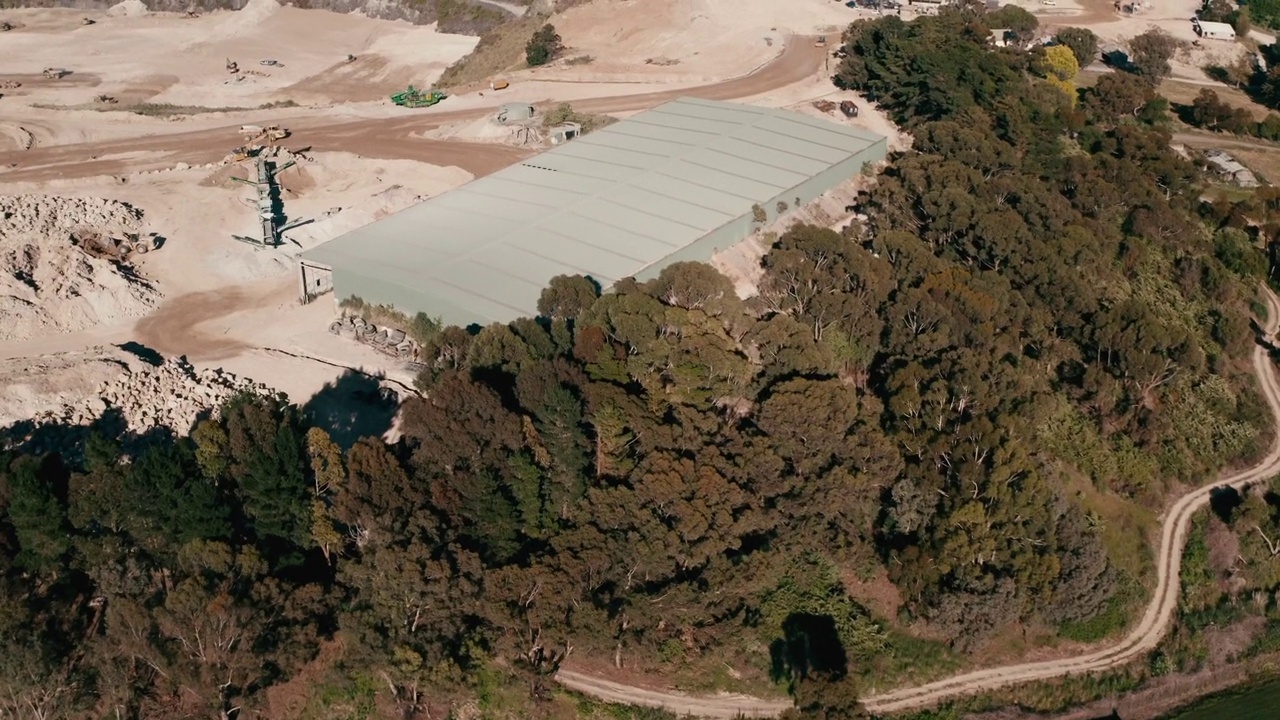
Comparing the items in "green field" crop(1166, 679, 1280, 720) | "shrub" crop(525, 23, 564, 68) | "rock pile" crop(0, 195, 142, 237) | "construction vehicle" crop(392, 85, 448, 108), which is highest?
"shrub" crop(525, 23, 564, 68)

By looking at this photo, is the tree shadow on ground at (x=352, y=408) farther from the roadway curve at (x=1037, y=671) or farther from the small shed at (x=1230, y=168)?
the small shed at (x=1230, y=168)

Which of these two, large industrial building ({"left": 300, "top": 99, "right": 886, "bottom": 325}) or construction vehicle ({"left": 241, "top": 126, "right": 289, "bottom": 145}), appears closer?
large industrial building ({"left": 300, "top": 99, "right": 886, "bottom": 325})

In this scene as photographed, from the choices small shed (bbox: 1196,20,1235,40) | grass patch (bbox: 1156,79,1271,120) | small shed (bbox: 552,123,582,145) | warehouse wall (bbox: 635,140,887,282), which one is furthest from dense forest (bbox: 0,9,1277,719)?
small shed (bbox: 1196,20,1235,40)

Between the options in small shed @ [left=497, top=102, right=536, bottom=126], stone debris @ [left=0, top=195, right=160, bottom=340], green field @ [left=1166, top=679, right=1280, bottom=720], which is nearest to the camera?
green field @ [left=1166, top=679, right=1280, bottom=720]

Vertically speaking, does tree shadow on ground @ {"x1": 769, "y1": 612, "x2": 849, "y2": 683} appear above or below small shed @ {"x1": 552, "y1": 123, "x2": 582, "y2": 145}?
below

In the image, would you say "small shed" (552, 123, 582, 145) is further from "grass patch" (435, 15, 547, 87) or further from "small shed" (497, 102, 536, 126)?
"grass patch" (435, 15, 547, 87)

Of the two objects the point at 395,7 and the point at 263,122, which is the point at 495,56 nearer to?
the point at 263,122

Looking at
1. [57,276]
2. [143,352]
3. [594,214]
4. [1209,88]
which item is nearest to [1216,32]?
[1209,88]
